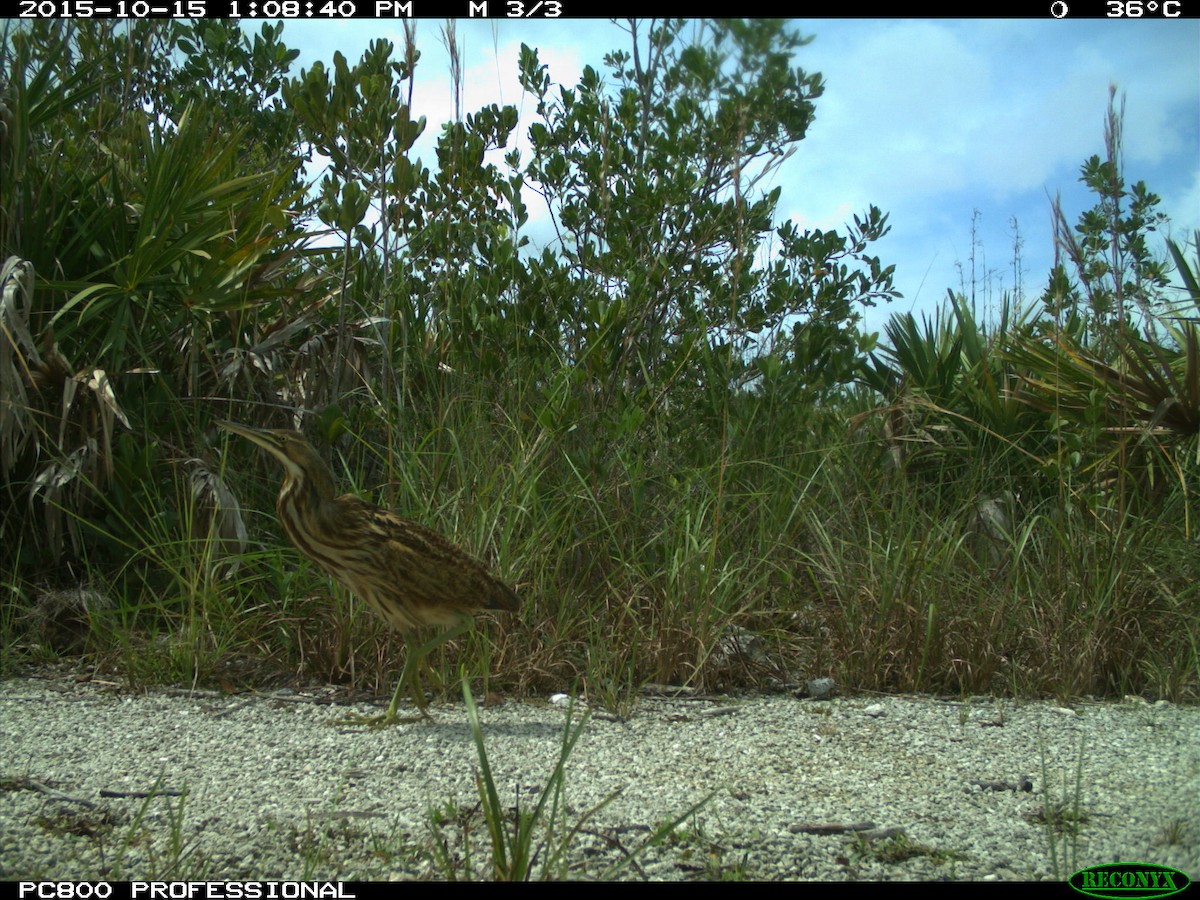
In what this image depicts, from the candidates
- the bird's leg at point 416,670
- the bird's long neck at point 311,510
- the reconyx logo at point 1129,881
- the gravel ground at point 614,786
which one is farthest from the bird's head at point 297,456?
the reconyx logo at point 1129,881

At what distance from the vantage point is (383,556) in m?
4.28

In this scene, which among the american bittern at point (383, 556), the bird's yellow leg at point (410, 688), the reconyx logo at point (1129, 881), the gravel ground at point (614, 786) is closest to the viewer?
the reconyx logo at point (1129, 881)

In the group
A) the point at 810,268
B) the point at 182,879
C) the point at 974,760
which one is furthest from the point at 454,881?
the point at 810,268

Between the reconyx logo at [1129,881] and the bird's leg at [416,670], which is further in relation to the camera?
the bird's leg at [416,670]

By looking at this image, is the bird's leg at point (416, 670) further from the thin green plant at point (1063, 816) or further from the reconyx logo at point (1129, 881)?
the reconyx logo at point (1129, 881)

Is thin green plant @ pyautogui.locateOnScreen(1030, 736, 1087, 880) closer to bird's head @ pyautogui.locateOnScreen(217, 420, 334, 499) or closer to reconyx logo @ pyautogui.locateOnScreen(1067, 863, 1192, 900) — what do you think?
reconyx logo @ pyautogui.locateOnScreen(1067, 863, 1192, 900)

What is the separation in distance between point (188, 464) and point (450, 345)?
1581 mm

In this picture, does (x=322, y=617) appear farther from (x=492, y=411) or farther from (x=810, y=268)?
(x=810, y=268)

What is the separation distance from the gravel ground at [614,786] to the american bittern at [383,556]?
0.41 meters

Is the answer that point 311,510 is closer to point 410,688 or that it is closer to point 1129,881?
point 410,688

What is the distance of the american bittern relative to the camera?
428 centimetres

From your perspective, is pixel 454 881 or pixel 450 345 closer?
pixel 454 881

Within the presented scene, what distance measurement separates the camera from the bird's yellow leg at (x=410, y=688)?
414cm

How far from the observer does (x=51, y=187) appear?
568cm
